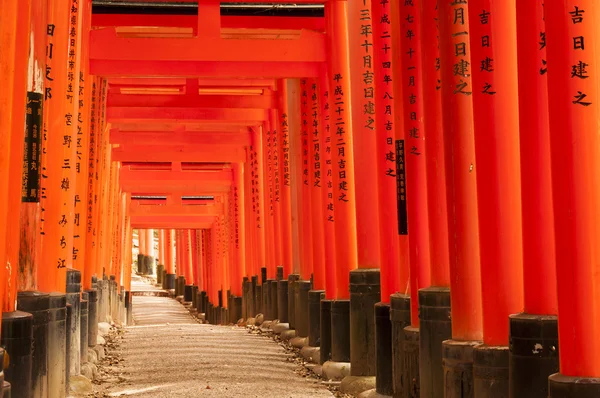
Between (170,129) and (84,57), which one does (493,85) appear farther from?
(170,129)

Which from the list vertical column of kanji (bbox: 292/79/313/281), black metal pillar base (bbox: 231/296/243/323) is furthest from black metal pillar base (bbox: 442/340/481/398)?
black metal pillar base (bbox: 231/296/243/323)

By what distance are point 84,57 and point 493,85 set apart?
5404 mm

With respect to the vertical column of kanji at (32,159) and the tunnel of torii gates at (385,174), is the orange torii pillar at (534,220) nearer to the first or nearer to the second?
the tunnel of torii gates at (385,174)

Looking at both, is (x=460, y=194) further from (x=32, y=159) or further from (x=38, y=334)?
(x=38, y=334)

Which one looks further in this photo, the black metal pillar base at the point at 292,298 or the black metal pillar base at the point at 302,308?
the black metal pillar base at the point at 292,298

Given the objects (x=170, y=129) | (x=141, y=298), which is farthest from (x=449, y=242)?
(x=141, y=298)

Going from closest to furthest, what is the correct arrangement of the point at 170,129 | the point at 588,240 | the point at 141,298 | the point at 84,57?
the point at 588,240 < the point at 84,57 < the point at 170,129 < the point at 141,298

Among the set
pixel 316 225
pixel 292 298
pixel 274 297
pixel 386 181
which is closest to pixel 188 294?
pixel 274 297

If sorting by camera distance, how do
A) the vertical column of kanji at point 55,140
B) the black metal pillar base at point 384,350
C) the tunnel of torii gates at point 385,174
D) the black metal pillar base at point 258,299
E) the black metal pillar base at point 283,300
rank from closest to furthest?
the tunnel of torii gates at point 385,174 < the vertical column of kanji at point 55,140 < the black metal pillar base at point 384,350 < the black metal pillar base at point 283,300 < the black metal pillar base at point 258,299

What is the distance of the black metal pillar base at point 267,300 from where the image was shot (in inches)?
606

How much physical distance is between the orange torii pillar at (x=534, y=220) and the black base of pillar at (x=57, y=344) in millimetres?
3377

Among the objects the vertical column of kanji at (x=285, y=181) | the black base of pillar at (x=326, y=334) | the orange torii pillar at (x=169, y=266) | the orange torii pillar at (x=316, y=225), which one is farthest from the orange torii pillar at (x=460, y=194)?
the orange torii pillar at (x=169, y=266)

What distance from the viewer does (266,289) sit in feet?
51.5

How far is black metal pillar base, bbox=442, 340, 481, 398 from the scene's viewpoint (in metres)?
4.91
